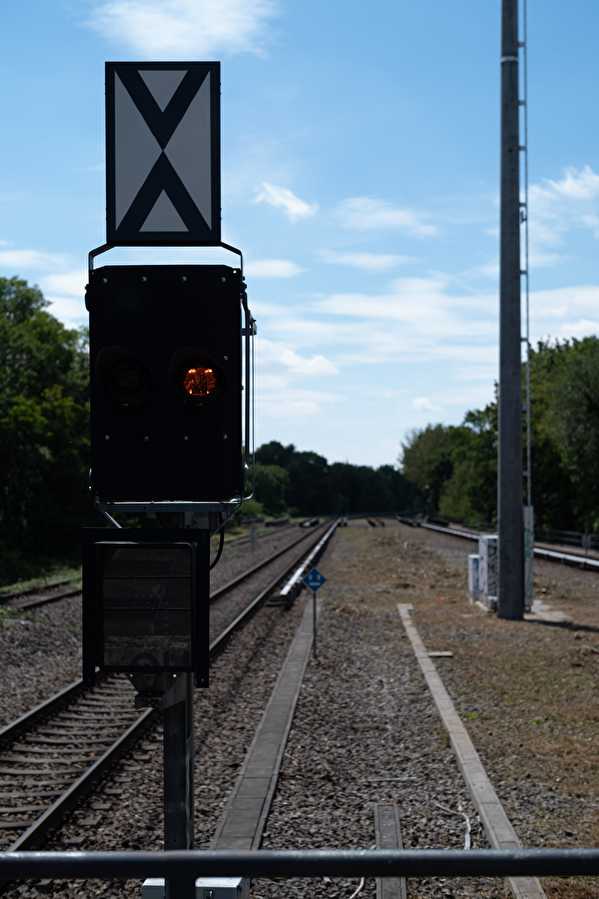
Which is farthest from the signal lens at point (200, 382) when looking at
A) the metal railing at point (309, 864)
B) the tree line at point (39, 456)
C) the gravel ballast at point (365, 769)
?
the tree line at point (39, 456)

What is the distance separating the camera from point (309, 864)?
2.86 meters

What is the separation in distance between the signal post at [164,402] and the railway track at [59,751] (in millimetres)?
4561

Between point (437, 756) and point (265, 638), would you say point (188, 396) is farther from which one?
point (265, 638)

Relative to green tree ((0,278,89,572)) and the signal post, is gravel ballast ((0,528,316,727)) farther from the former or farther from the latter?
green tree ((0,278,89,572))

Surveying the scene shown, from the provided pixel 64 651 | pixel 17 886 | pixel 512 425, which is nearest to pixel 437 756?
pixel 17 886

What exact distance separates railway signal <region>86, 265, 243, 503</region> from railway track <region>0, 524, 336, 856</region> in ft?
15.4

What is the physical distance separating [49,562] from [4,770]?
34.4 m

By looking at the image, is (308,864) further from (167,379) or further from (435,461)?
(435,461)

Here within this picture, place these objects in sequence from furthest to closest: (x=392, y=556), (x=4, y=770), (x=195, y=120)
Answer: (x=392, y=556) < (x=4, y=770) < (x=195, y=120)

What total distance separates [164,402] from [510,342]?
19.3m

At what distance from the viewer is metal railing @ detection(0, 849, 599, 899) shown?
2811mm

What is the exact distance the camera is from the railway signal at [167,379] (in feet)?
12.3

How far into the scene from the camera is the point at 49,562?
4341 cm

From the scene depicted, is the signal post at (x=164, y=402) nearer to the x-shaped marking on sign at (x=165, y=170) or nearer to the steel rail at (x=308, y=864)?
the x-shaped marking on sign at (x=165, y=170)
